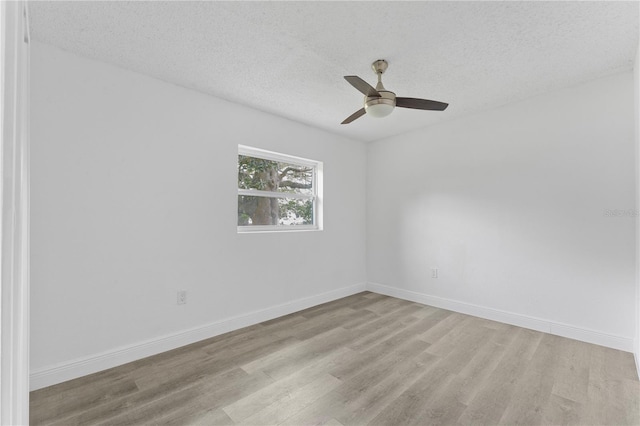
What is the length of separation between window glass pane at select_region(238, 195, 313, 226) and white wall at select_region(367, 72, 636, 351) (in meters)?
1.38

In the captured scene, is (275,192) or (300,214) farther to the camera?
(300,214)

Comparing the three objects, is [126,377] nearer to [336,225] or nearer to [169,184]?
[169,184]

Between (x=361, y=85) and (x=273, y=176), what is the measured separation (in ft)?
5.91

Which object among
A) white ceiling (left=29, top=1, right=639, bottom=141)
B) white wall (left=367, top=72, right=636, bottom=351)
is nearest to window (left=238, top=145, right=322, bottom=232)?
white ceiling (left=29, top=1, right=639, bottom=141)

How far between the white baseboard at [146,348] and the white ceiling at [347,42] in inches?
89.8

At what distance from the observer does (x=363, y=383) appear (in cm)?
202

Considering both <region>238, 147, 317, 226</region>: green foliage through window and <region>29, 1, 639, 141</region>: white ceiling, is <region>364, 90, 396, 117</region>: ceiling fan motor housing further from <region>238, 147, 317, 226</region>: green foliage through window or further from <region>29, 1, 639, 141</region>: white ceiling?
<region>238, 147, 317, 226</region>: green foliage through window

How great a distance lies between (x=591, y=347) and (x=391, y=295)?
216 centimetres

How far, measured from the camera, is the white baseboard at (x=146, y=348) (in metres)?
2.00

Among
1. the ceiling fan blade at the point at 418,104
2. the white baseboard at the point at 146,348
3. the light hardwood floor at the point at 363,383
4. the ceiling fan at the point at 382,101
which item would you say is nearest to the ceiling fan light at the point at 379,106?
the ceiling fan at the point at 382,101

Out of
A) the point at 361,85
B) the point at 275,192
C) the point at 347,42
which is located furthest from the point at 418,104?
the point at 275,192

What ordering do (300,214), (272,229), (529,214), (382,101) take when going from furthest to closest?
(300,214), (272,229), (529,214), (382,101)

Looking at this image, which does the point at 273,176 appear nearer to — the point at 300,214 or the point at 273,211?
the point at 273,211

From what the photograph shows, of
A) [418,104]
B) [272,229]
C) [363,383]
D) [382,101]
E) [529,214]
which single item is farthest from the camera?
[272,229]
